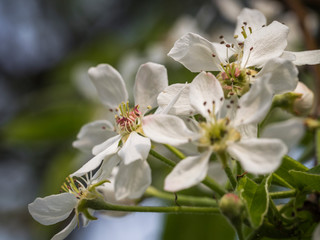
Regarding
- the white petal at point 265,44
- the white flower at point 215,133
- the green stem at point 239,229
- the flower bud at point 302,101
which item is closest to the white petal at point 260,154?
the white flower at point 215,133

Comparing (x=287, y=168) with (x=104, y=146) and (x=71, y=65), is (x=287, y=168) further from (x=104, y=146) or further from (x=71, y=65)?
(x=71, y=65)

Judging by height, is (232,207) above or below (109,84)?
below

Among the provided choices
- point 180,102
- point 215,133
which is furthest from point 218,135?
point 180,102

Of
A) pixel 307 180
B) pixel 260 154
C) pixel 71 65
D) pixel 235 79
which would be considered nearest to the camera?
pixel 260 154

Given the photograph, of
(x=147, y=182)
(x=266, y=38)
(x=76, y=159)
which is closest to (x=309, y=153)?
(x=266, y=38)

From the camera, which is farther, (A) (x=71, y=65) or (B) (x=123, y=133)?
(A) (x=71, y=65)

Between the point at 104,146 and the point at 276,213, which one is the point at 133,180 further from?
the point at 276,213

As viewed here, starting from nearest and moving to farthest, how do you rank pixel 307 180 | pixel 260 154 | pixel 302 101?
pixel 260 154 < pixel 307 180 < pixel 302 101

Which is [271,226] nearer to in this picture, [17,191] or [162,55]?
[162,55]
